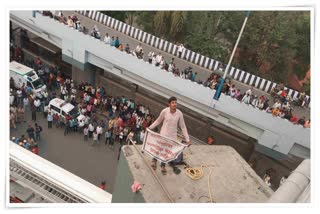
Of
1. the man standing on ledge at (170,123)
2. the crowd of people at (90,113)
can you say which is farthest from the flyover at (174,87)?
the man standing on ledge at (170,123)

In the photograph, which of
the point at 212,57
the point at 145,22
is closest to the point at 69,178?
the point at 212,57

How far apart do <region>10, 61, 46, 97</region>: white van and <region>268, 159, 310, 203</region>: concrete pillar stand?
20343 millimetres

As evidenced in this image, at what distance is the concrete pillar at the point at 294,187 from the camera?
5859 millimetres

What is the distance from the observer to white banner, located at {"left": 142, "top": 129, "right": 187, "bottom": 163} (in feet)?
27.3

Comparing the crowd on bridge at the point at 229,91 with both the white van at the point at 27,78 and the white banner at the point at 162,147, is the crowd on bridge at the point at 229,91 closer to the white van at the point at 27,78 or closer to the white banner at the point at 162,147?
the white van at the point at 27,78

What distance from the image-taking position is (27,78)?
23641mm

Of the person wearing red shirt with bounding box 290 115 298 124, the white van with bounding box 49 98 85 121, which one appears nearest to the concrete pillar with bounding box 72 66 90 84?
the white van with bounding box 49 98 85 121

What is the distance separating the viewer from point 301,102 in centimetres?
2020

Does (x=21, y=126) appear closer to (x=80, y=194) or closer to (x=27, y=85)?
(x=27, y=85)

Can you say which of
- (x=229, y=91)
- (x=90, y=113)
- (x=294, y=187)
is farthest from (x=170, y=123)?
(x=90, y=113)

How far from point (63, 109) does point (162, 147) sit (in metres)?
15.2

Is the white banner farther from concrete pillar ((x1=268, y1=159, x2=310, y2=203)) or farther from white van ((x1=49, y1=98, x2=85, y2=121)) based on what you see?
white van ((x1=49, y1=98, x2=85, y2=121))

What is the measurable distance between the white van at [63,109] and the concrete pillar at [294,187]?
17.3m

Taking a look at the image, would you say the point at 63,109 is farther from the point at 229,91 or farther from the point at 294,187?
the point at 294,187
